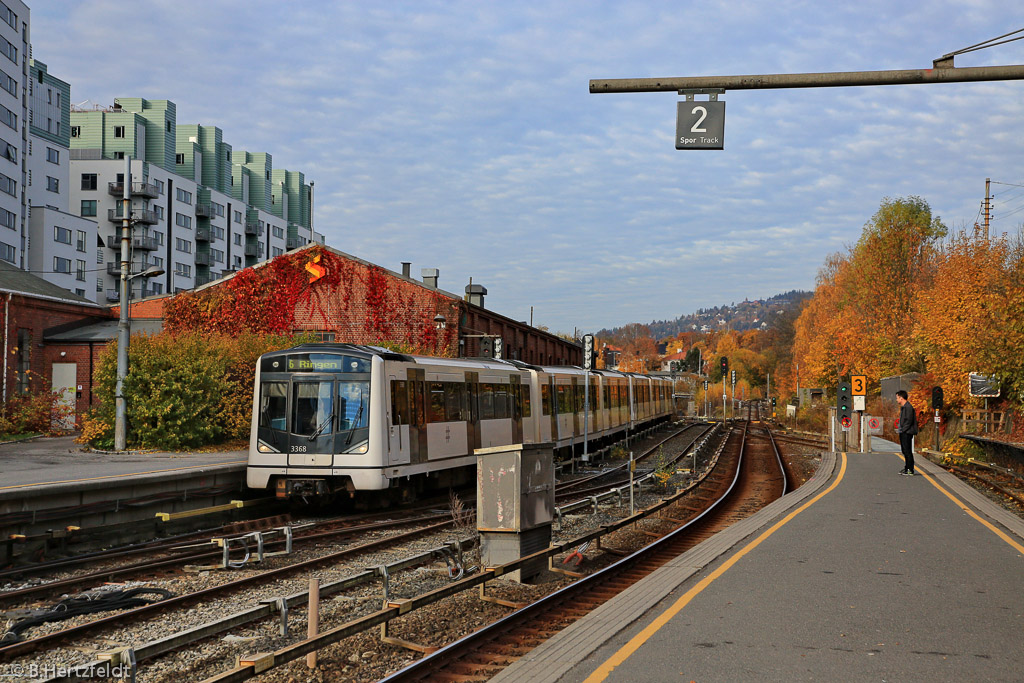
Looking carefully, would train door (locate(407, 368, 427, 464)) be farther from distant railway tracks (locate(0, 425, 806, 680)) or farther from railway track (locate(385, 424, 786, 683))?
railway track (locate(385, 424, 786, 683))

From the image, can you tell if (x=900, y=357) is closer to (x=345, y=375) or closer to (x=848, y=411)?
(x=848, y=411)

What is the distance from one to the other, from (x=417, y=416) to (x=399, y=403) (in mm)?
830

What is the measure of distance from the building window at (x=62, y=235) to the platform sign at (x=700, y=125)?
60.0m

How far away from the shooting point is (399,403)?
1561 centimetres

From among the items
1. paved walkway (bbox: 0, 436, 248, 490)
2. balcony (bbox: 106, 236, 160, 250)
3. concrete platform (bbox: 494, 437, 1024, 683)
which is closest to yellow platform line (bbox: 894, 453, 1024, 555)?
concrete platform (bbox: 494, 437, 1024, 683)

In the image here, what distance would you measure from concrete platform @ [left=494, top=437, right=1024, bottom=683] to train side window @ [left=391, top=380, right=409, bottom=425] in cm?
629

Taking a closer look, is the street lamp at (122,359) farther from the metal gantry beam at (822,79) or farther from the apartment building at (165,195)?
the apartment building at (165,195)

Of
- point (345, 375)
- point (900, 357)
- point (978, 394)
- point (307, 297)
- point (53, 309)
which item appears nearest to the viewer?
point (345, 375)

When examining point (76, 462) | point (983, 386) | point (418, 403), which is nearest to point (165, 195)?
point (76, 462)

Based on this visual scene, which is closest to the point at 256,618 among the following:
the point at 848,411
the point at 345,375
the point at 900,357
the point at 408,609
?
the point at 408,609

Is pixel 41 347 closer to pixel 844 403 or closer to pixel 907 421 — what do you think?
pixel 844 403

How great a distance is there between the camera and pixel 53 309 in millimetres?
31062

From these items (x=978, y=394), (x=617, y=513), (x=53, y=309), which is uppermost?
(x=53, y=309)

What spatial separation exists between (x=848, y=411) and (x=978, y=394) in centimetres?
413
